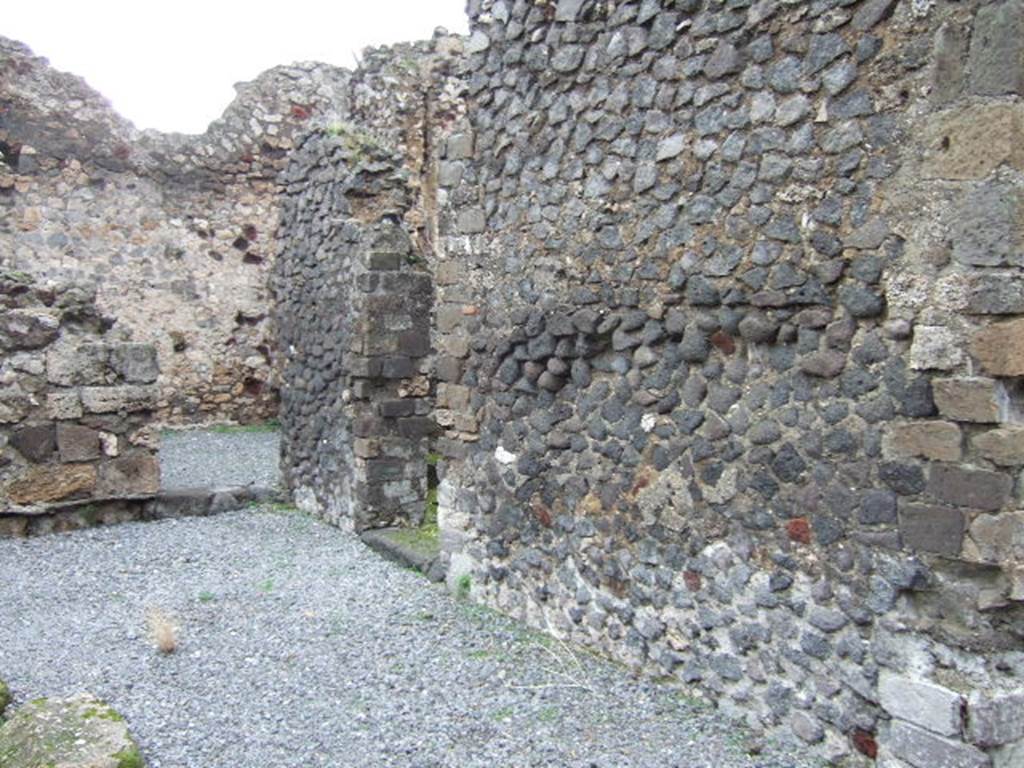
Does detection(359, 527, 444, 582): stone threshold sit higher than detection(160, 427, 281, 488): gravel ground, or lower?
higher

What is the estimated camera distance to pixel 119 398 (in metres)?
7.66

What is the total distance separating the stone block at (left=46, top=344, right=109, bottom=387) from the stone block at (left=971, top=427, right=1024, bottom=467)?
6571mm

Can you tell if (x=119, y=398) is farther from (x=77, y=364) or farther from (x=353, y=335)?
(x=353, y=335)

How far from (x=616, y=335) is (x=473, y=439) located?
1.44 m

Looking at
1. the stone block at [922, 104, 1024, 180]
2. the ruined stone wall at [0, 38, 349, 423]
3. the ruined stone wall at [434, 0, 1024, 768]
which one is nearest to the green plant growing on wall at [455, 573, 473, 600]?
the ruined stone wall at [434, 0, 1024, 768]

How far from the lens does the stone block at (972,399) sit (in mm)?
3057

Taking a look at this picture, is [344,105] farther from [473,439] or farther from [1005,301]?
[1005,301]

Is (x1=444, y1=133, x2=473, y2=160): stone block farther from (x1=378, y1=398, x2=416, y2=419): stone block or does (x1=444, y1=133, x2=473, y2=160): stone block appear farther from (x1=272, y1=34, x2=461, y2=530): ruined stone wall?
(x1=378, y1=398, x2=416, y2=419): stone block

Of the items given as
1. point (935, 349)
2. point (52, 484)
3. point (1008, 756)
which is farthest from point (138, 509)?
point (1008, 756)

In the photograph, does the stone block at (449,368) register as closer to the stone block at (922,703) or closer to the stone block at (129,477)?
the stone block at (922,703)

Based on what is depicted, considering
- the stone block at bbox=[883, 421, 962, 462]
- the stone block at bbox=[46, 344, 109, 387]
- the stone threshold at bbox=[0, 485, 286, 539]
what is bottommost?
the stone threshold at bbox=[0, 485, 286, 539]

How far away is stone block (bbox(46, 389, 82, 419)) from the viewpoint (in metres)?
7.41

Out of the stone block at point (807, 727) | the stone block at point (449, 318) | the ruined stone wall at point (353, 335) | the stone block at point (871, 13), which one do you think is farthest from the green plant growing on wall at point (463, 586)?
the stone block at point (871, 13)

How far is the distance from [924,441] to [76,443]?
21.1 ft
